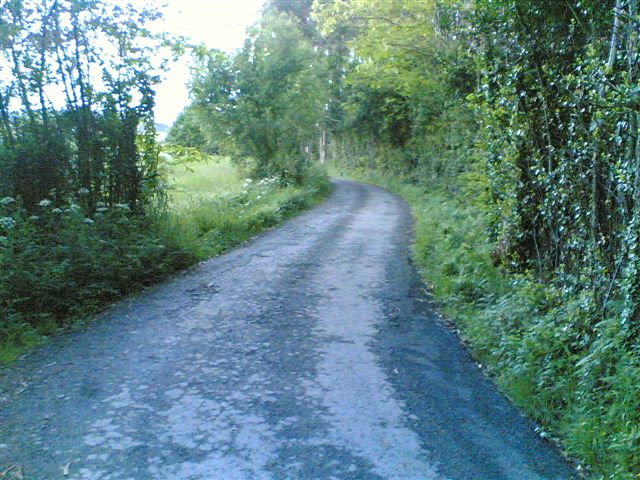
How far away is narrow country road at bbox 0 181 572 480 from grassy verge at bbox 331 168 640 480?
23 cm

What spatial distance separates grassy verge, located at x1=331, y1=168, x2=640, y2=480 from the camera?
430 centimetres

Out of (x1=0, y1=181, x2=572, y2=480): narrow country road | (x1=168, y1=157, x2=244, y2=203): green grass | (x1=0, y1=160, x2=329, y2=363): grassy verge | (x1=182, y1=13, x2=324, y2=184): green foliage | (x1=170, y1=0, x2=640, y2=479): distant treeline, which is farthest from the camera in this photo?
(x1=182, y1=13, x2=324, y2=184): green foliage

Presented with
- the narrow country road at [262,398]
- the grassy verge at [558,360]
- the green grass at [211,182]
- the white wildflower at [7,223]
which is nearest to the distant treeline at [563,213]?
the grassy verge at [558,360]

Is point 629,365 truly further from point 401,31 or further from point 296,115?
point 296,115

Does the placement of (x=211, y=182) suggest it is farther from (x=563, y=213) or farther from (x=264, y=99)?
(x=563, y=213)

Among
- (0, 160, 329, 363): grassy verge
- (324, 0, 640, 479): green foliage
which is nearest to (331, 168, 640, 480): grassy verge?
(324, 0, 640, 479): green foliage

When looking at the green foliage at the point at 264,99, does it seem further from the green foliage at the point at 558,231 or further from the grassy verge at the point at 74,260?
the green foliage at the point at 558,231

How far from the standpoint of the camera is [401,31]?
20.9m

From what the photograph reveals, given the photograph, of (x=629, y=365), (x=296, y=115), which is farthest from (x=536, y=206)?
(x=296, y=115)

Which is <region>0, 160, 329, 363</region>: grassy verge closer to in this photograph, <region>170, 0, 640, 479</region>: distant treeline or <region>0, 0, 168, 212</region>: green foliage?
<region>0, 0, 168, 212</region>: green foliage

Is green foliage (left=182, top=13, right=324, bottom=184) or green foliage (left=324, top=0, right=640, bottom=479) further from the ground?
green foliage (left=182, top=13, right=324, bottom=184)

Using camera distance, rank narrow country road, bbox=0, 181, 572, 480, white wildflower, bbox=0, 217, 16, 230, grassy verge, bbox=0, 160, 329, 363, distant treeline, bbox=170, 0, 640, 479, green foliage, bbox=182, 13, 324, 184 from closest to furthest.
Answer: narrow country road, bbox=0, 181, 572, 480, distant treeline, bbox=170, 0, 640, 479, grassy verge, bbox=0, 160, 329, 363, white wildflower, bbox=0, 217, 16, 230, green foliage, bbox=182, 13, 324, 184

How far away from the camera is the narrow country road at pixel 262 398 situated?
4.26 m

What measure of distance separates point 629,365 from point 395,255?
27.7 ft
